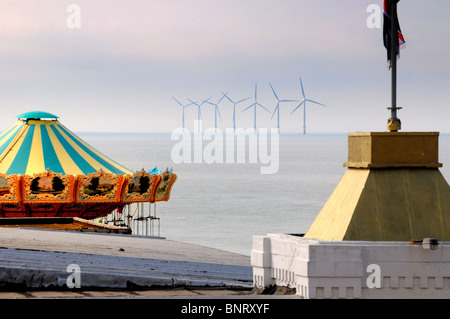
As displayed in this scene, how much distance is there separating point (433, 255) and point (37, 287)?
6.58 metres

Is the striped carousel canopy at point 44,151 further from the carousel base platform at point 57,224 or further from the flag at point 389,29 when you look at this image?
the flag at point 389,29

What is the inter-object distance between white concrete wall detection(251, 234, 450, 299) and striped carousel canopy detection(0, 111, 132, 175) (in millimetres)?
33224

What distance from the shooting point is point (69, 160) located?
4553 cm

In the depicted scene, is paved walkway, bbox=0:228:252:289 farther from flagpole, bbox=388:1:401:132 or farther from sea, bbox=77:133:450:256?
sea, bbox=77:133:450:256

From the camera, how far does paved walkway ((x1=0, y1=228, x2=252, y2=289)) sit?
14672 millimetres

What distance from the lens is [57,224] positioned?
1538 inches

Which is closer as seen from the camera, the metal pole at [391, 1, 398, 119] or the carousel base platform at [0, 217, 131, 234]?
the metal pole at [391, 1, 398, 119]

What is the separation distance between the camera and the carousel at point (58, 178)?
4231 centimetres

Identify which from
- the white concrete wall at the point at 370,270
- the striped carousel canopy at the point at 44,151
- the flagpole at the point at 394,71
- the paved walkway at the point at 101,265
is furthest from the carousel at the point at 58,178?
the white concrete wall at the point at 370,270

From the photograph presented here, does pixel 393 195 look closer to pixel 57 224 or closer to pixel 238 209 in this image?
pixel 57 224

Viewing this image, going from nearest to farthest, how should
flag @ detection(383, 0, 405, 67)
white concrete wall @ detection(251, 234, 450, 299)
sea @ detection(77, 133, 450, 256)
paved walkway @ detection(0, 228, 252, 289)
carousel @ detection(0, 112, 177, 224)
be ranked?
white concrete wall @ detection(251, 234, 450, 299)
flag @ detection(383, 0, 405, 67)
paved walkway @ detection(0, 228, 252, 289)
carousel @ detection(0, 112, 177, 224)
sea @ detection(77, 133, 450, 256)

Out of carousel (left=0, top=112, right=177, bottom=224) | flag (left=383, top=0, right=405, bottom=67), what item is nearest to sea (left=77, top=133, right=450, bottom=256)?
carousel (left=0, top=112, right=177, bottom=224)
